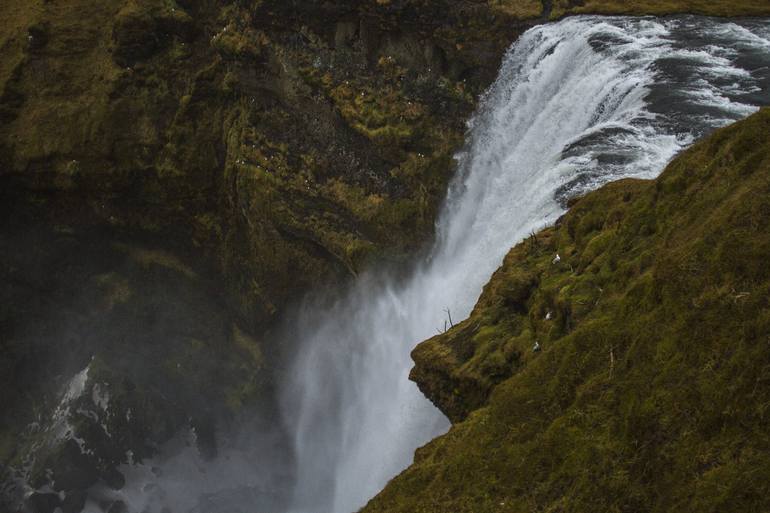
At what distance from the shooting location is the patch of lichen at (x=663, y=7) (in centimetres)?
2856

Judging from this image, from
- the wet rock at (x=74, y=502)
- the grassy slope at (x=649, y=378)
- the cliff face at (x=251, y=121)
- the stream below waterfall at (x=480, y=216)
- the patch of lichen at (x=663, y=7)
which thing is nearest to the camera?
the grassy slope at (x=649, y=378)

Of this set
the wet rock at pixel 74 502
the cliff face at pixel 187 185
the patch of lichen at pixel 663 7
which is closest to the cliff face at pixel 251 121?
the cliff face at pixel 187 185

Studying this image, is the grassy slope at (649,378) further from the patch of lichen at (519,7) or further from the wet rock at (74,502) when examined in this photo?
the wet rock at (74,502)

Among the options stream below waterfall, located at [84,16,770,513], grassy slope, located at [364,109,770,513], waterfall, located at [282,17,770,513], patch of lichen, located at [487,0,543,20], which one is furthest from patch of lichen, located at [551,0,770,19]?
grassy slope, located at [364,109,770,513]

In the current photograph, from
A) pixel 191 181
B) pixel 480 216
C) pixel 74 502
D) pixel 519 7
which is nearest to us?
pixel 480 216

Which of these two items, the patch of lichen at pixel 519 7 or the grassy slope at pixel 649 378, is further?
the patch of lichen at pixel 519 7

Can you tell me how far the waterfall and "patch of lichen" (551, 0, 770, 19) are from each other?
1.14m

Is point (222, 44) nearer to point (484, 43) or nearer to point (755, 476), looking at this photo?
point (484, 43)

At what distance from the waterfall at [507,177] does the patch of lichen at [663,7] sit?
3.75 feet

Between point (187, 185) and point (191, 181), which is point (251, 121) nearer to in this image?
point (191, 181)

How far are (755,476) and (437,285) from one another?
757 inches

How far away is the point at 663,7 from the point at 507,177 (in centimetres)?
974

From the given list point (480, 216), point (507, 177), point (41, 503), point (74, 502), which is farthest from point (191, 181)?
point (41, 503)

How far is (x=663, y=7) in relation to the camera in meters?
29.1
